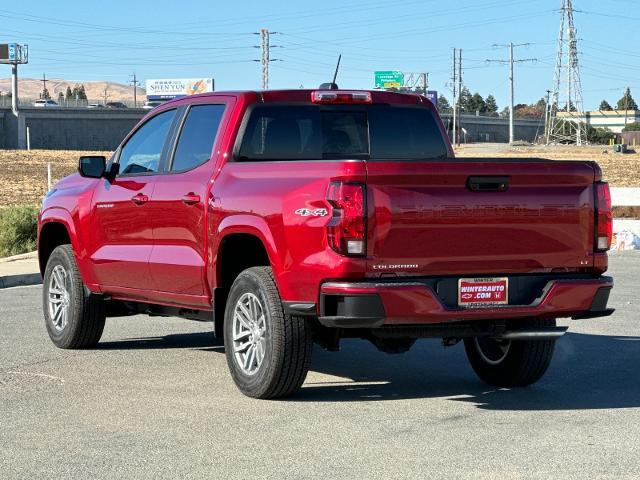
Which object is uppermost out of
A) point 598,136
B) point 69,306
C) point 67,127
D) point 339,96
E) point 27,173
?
point 67,127

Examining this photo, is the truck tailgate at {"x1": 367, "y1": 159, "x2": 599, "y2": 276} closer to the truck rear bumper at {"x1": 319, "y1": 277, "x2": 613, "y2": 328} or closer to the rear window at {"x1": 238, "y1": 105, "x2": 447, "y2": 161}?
the truck rear bumper at {"x1": 319, "y1": 277, "x2": 613, "y2": 328}

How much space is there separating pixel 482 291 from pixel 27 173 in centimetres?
7304

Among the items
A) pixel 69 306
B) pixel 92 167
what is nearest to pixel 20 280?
pixel 69 306

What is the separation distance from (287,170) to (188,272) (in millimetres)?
1538

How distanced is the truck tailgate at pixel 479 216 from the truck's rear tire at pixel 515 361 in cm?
82

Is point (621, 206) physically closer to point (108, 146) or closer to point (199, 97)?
point (199, 97)

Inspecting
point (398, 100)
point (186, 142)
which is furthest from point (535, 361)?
point (186, 142)

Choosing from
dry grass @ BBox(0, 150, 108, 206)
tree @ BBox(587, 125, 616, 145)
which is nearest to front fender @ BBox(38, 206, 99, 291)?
dry grass @ BBox(0, 150, 108, 206)

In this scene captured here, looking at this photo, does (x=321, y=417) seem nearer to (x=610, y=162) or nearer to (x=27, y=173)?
(x=27, y=173)

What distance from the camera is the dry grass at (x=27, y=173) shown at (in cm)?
5388

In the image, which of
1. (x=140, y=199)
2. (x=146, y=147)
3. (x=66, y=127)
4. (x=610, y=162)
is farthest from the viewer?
(x=66, y=127)

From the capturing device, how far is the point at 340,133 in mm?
9234

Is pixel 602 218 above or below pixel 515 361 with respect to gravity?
above

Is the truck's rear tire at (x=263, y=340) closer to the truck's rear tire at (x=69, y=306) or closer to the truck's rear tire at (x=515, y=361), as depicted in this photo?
the truck's rear tire at (x=515, y=361)
